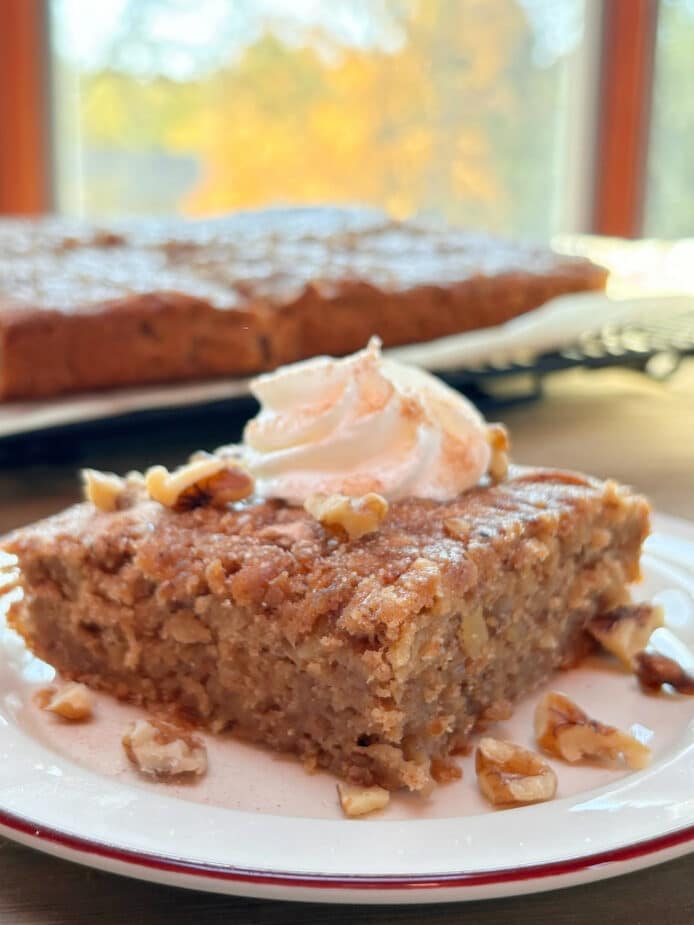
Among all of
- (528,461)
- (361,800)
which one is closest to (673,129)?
(528,461)

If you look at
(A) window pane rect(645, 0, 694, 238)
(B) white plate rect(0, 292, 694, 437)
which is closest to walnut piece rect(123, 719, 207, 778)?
(B) white plate rect(0, 292, 694, 437)

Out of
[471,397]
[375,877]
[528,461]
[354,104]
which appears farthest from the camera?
[354,104]

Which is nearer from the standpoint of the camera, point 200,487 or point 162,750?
point 162,750

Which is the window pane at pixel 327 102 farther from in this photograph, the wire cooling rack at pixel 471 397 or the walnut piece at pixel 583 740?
the walnut piece at pixel 583 740

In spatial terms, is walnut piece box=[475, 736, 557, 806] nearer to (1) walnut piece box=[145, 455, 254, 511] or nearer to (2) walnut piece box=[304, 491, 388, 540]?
(2) walnut piece box=[304, 491, 388, 540]

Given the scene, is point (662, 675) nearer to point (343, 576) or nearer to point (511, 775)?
point (511, 775)

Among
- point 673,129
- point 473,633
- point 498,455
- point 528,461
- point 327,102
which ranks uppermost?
point 327,102
